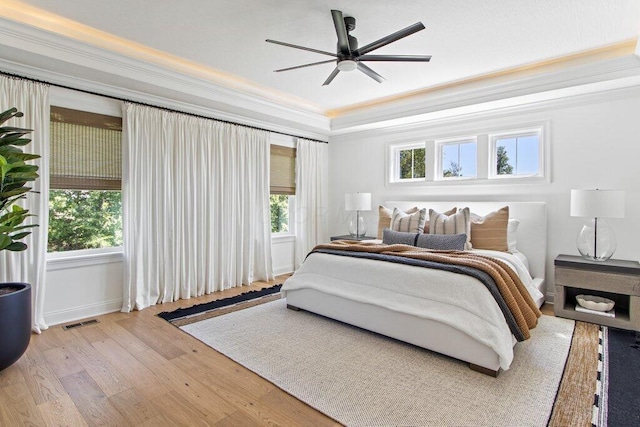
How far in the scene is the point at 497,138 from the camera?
4523 millimetres

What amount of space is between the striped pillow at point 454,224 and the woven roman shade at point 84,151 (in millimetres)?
3649

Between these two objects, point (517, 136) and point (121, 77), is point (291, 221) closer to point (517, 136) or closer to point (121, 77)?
point (121, 77)

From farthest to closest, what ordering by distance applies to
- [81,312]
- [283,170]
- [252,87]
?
[283,170] → [252,87] → [81,312]

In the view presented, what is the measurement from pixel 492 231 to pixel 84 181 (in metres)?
4.46

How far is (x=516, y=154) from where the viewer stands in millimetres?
4383

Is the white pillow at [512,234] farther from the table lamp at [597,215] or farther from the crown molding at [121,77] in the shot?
the crown molding at [121,77]

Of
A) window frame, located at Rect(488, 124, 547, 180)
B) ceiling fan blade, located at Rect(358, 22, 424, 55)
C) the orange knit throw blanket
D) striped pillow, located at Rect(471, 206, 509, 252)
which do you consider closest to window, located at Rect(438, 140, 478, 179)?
window frame, located at Rect(488, 124, 547, 180)

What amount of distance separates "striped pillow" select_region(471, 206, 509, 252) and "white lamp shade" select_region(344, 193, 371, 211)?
67.0 inches

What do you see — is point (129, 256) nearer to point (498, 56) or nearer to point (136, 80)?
point (136, 80)

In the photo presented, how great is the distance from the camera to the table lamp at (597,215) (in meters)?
3.26

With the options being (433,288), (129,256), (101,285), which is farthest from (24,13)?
(433,288)

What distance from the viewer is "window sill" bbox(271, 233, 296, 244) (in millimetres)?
5477

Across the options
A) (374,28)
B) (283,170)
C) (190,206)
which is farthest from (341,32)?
(283,170)

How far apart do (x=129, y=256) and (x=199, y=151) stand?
1.50 metres
